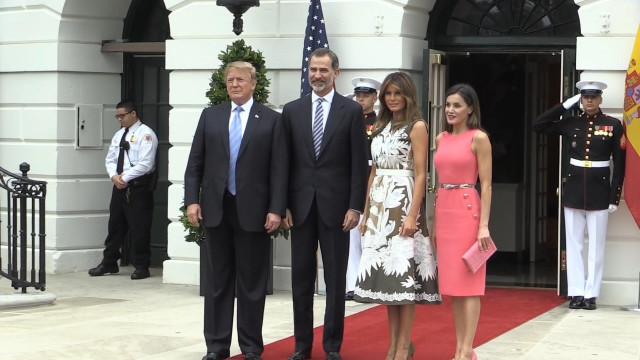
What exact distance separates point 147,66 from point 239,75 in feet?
21.0

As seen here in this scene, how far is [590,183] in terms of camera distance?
1172 cm

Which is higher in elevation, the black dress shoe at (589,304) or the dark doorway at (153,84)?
the dark doorway at (153,84)

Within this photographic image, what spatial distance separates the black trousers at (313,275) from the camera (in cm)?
871

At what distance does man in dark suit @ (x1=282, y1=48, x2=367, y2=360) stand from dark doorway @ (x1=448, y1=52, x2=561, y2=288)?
24.5ft

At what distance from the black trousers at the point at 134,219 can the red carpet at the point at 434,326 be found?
339 cm

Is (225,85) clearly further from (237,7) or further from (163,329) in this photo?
(163,329)

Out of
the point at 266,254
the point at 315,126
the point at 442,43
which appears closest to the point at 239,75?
the point at 315,126

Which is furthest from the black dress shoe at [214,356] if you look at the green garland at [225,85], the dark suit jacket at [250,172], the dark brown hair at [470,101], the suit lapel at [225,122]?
the green garland at [225,85]

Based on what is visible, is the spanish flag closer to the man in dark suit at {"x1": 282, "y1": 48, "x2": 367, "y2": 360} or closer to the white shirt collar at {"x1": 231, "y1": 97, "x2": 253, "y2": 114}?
the man in dark suit at {"x1": 282, "y1": 48, "x2": 367, "y2": 360}

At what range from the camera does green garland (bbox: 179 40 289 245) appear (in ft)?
40.1

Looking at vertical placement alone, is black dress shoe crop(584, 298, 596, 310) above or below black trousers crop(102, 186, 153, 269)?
below

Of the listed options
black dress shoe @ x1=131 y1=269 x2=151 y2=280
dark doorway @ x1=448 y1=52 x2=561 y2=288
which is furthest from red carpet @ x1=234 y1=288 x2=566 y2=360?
black dress shoe @ x1=131 y1=269 x2=151 y2=280

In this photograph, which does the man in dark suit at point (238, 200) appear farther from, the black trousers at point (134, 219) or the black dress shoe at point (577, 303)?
the black trousers at point (134, 219)

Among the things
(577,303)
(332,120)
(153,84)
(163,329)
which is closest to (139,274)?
(153,84)
